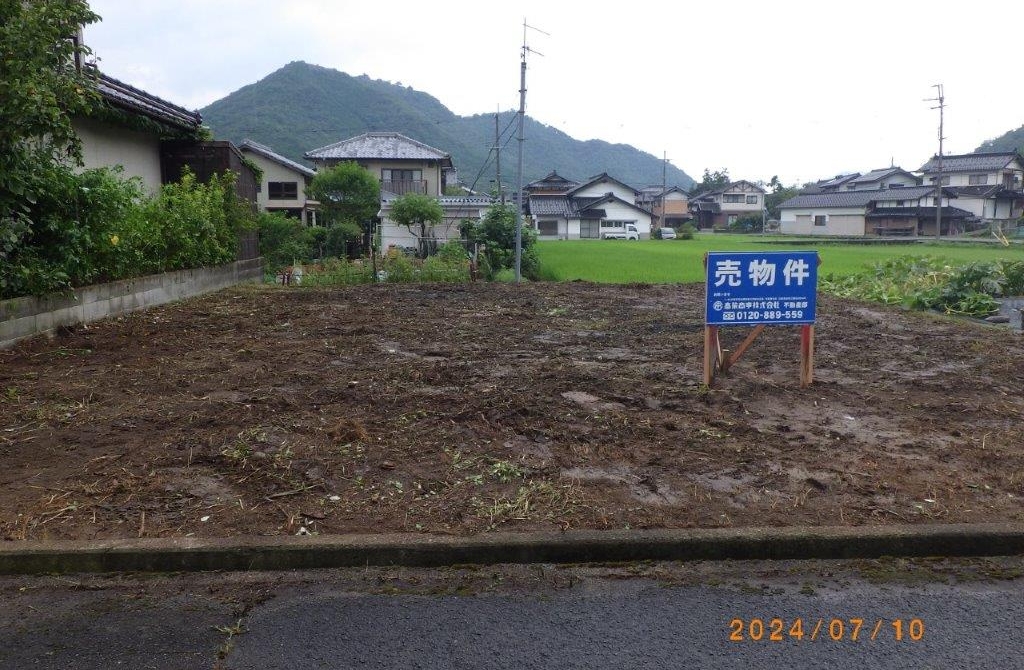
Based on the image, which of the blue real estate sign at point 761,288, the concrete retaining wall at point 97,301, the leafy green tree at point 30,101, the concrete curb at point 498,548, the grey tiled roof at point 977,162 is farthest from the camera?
the grey tiled roof at point 977,162

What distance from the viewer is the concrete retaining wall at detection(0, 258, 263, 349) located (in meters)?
6.39

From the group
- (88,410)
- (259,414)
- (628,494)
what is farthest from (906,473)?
(88,410)

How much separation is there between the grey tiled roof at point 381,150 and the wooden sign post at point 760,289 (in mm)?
34994

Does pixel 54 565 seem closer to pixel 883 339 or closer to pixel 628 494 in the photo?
pixel 628 494

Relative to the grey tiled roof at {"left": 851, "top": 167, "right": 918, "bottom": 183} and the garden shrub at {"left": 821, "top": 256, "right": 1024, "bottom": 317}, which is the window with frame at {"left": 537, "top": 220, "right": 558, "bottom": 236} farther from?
the garden shrub at {"left": 821, "top": 256, "right": 1024, "bottom": 317}

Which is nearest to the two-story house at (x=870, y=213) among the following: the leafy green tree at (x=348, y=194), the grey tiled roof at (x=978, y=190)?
the grey tiled roof at (x=978, y=190)

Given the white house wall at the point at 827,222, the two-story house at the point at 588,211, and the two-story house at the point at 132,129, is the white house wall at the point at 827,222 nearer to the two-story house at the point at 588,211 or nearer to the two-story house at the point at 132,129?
the two-story house at the point at 588,211

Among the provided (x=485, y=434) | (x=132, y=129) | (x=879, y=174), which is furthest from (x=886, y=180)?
(x=485, y=434)

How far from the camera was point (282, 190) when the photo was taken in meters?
34.7

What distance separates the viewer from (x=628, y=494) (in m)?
3.50

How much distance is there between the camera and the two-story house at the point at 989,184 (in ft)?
157

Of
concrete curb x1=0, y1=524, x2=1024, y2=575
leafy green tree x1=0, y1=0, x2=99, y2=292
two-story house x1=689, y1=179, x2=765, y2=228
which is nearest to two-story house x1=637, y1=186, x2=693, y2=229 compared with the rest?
two-story house x1=689, y1=179, x2=765, y2=228

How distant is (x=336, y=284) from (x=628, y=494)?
41.1 ft

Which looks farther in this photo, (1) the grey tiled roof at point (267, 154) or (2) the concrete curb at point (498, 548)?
(1) the grey tiled roof at point (267, 154)
